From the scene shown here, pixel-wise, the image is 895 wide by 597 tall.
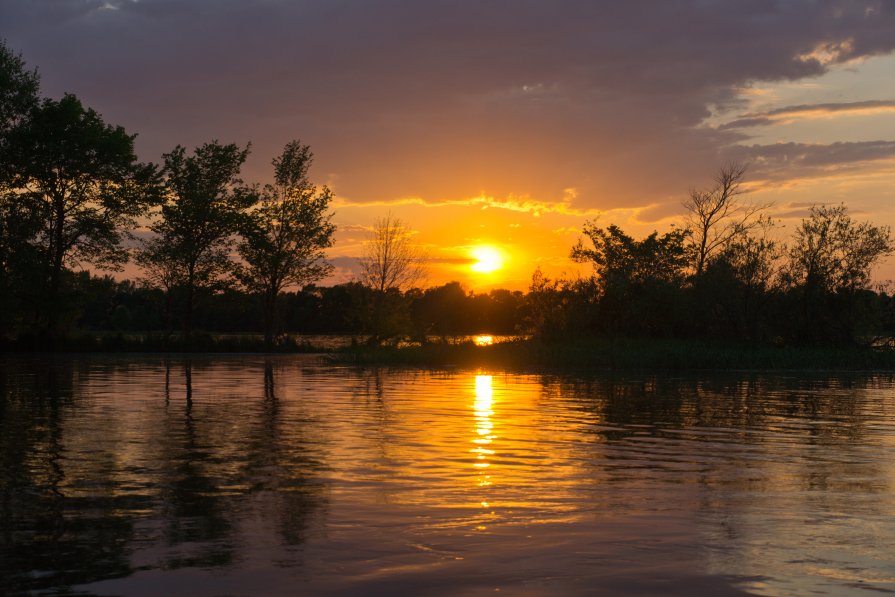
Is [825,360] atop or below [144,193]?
below

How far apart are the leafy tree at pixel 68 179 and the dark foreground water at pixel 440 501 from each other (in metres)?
34.6

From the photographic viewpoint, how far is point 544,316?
5291 centimetres

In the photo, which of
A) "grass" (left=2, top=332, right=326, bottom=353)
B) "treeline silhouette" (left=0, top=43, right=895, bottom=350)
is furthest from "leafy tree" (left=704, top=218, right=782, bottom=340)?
"grass" (left=2, top=332, right=326, bottom=353)

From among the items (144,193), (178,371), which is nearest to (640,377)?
(178,371)

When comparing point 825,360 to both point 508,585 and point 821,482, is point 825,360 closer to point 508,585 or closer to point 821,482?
point 821,482

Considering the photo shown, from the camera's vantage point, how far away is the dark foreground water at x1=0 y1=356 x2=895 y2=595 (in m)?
6.48

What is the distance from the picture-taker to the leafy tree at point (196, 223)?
5959 cm

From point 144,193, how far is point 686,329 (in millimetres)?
36829

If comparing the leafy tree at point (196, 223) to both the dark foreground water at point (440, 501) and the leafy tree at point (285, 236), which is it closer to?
the leafy tree at point (285, 236)

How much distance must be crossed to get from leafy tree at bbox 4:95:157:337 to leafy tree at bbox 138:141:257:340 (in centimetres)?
646

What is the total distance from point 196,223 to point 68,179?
1091cm

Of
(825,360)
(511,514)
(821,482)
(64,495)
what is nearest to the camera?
(511,514)

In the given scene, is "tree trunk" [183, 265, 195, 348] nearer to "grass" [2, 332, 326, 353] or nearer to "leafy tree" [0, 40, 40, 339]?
"grass" [2, 332, 326, 353]

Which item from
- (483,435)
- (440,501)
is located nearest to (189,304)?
(483,435)
